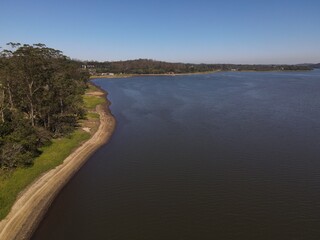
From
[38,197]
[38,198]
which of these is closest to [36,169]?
[38,197]

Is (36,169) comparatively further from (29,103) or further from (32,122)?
(29,103)

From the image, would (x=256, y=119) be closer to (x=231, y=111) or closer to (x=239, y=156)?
(x=231, y=111)

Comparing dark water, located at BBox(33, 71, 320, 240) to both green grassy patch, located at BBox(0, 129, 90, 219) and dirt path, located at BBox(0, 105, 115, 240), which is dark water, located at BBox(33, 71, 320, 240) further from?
green grassy patch, located at BBox(0, 129, 90, 219)

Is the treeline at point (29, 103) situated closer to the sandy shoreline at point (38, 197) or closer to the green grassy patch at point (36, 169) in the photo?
the green grassy patch at point (36, 169)

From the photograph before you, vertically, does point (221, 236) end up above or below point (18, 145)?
below

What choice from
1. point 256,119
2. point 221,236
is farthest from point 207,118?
point 221,236
